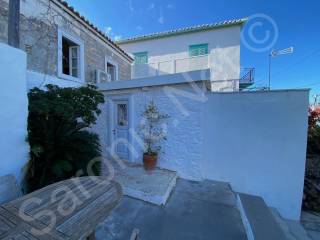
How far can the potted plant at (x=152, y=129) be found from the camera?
513 cm

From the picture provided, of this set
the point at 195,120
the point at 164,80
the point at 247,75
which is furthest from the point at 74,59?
the point at 247,75

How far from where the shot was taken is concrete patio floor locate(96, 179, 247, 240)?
273 centimetres

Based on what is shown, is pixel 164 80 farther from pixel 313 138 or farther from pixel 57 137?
pixel 313 138

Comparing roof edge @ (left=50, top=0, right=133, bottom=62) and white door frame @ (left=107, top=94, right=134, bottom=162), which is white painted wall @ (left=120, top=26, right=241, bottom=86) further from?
white door frame @ (left=107, top=94, right=134, bottom=162)

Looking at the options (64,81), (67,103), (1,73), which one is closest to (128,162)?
(67,103)

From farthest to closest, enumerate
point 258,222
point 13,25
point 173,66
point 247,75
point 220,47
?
point 220,47
point 247,75
point 173,66
point 13,25
point 258,222

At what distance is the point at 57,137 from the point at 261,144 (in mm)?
4826

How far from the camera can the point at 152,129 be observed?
17.3 feet

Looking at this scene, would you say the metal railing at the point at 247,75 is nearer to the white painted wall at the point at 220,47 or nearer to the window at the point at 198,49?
the white painted wall at the point at 220,47

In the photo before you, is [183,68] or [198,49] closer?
[183,68]

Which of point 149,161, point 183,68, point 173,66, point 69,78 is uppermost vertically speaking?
point 173,66

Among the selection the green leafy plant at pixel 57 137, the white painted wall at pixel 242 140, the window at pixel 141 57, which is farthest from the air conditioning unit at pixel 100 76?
the window at pixel 141 57

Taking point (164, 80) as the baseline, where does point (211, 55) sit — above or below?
above

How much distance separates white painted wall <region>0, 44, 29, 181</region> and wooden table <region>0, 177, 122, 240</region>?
1.09m
